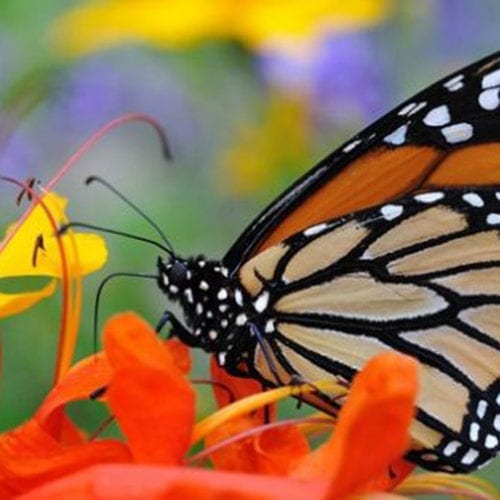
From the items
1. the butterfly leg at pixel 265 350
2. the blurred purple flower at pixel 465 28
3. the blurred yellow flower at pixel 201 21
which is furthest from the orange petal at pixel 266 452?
the blurred purple flower at pixel 465 28

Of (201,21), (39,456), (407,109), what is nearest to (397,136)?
(407,109)

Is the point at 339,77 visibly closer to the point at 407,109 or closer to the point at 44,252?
the point at 407,109

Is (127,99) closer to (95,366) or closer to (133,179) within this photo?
(133,179)

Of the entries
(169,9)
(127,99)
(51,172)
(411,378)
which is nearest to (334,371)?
(411,378)

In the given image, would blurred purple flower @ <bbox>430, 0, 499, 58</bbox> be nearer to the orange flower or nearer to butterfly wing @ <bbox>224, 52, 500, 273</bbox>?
butterfly wing @ <bbox>224, 52, 500, 273</bbox>

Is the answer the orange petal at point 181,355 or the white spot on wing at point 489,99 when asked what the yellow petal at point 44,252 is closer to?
the orange petal at point 181,355
